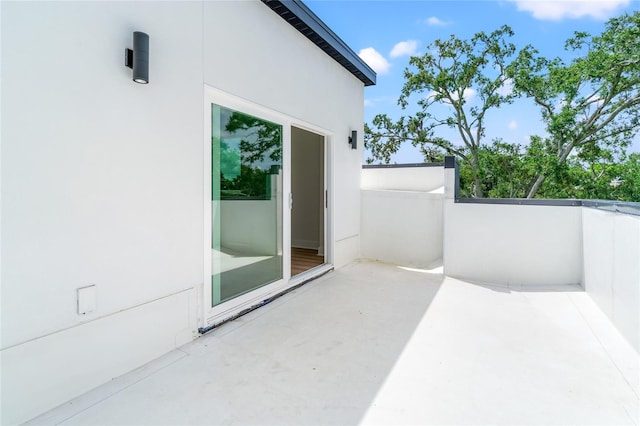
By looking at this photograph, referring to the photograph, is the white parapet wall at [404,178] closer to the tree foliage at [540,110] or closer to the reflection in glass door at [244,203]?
the reflection in glass door at [244,203]

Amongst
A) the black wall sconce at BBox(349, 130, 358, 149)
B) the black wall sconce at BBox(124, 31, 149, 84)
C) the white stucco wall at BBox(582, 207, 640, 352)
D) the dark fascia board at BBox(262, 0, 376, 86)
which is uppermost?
the dark fascia board at BBox(262, 0, 376, 86)

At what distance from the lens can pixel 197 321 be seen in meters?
2.89

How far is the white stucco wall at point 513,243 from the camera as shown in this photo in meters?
4.45

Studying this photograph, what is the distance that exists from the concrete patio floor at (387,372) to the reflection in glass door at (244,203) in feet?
1.61

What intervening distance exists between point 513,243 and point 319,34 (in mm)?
4170

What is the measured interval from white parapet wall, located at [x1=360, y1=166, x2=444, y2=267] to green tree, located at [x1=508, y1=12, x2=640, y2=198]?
735cm

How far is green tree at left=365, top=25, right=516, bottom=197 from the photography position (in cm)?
1378

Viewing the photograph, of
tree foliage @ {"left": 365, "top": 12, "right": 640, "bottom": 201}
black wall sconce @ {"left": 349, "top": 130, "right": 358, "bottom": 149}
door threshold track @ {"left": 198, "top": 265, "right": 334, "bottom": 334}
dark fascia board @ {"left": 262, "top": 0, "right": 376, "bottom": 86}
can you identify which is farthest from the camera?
tree foliage @ {"left": 365, "top": 12, "right": 640, "bottom": 201}

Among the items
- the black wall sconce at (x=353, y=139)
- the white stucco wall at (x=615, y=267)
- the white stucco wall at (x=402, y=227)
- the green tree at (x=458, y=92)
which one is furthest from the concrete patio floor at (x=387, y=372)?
the green tree at (x=458, y=92)

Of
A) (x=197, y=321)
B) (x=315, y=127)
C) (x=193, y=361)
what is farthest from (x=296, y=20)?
(x=193, y=361)

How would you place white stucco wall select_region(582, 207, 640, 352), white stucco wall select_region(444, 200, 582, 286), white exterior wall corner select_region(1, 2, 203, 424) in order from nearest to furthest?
1. white exterior wall corner select_region(1, 2, 203, 424)
2. white stucco wall select_region(582, 207, 640, 352)
3. white stucco wall select_region(444, 200, 582, 286)

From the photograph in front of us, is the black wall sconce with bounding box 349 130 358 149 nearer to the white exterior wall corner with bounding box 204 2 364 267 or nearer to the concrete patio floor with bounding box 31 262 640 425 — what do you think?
the white exterior wall corner with bounding box 204 2 364 267

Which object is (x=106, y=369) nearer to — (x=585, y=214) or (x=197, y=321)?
(x=197, y=321)

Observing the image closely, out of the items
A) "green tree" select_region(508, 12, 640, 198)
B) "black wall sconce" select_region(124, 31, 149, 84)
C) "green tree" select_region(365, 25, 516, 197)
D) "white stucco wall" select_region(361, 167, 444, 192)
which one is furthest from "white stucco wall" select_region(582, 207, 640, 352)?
"green tree" select_region(365, 25, 516, 197)
